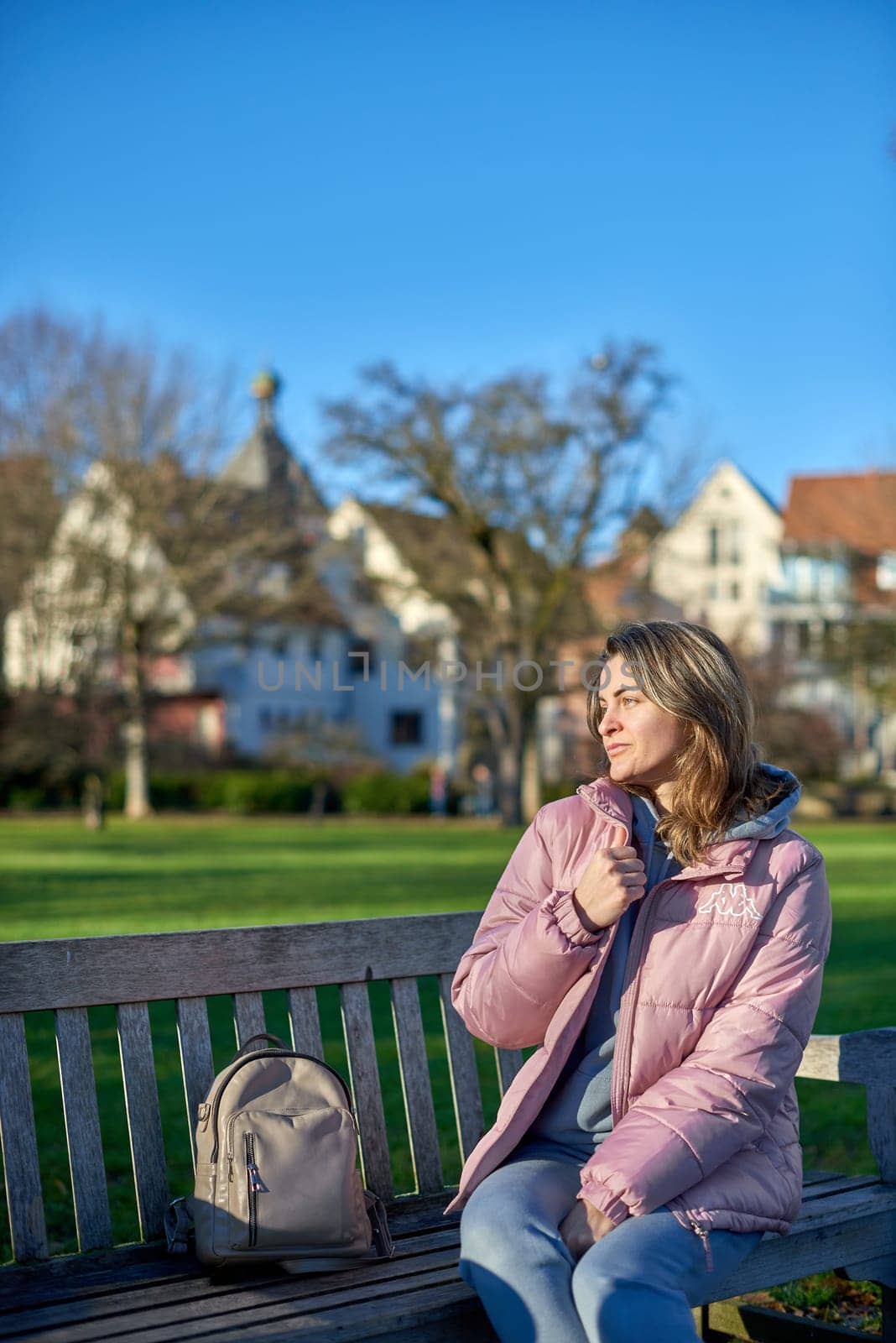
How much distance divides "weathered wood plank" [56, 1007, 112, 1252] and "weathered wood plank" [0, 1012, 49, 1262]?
8 centimetres

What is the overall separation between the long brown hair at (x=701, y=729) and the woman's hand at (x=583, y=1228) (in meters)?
0.76

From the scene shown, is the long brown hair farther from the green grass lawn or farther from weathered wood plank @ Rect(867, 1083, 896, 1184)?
the green grass lawn

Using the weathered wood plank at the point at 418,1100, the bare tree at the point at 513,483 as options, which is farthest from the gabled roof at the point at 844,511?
the weathered wood plank at the point at 418,1100

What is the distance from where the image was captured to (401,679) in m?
52.4

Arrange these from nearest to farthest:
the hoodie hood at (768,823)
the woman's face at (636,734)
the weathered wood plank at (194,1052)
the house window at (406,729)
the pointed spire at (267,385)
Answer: the hoodie hood at (768,823), the woman's face at (636,734), the weathered wood plank at (194,1052), the pointed spire at (267,385), the house window at (406,729)

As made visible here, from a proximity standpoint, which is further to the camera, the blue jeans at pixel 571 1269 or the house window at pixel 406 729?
the house window at pixel 406 729

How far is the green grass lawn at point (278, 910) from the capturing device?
20.4 feet

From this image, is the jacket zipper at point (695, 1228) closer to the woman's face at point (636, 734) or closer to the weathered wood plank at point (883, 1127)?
the woman's face at point (636, 734)

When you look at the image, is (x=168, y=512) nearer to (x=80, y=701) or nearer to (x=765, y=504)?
(x=80, y=701)

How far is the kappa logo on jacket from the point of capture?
3172 mm

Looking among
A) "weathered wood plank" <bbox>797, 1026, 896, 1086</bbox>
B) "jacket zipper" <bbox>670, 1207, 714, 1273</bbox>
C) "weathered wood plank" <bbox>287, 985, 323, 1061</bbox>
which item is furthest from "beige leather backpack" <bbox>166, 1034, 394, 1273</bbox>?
"weathered wood plank" <bbox>797, 1026, 896, 1086</bbox>

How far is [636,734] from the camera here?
3352mm

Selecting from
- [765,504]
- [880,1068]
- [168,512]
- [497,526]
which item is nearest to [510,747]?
[497,526]

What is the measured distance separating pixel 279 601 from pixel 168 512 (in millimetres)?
4159
